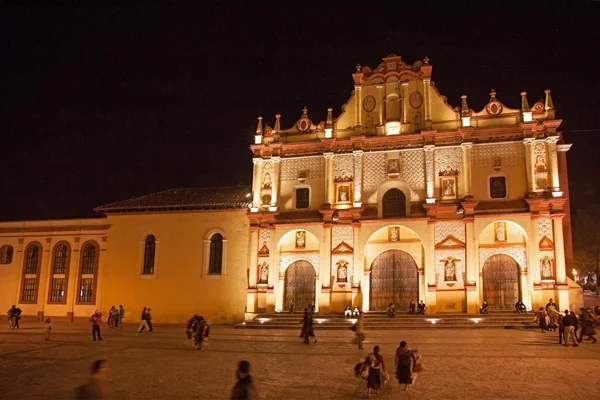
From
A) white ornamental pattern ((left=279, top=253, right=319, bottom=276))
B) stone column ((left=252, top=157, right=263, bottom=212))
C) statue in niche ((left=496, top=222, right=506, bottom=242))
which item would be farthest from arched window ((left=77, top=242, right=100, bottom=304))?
statue in niche ((left=496, top=222, right=506, bottom=242))

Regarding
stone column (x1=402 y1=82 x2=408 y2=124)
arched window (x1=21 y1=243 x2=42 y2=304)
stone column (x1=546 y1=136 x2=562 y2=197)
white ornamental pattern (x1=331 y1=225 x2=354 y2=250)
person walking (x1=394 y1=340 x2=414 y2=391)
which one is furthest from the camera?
arched window (x1=21 y1=243 x2=42 y2=304)

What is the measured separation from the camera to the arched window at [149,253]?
37.0 meters

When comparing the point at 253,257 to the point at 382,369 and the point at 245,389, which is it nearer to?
the point at 382,369

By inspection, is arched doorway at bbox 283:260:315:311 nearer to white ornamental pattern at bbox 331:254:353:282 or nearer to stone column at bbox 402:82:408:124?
white ornamental pattern at bbox 331:254:353:282

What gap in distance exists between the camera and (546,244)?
98.8ft

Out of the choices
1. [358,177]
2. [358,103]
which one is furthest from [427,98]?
[358,177]

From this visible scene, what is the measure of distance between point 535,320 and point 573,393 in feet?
53.2

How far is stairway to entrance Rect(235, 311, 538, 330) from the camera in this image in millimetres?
27766

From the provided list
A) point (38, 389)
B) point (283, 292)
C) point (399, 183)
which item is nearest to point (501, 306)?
point (399, 183)

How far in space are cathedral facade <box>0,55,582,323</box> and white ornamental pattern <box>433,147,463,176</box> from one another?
9 centimetres

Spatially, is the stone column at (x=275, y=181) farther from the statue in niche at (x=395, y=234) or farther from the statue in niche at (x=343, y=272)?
the statue in niche at (x=395, y=234)

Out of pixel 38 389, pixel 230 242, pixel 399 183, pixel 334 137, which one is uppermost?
pixel 334 137

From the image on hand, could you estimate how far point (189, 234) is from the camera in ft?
119

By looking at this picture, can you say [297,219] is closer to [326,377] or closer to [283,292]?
[283,292]
